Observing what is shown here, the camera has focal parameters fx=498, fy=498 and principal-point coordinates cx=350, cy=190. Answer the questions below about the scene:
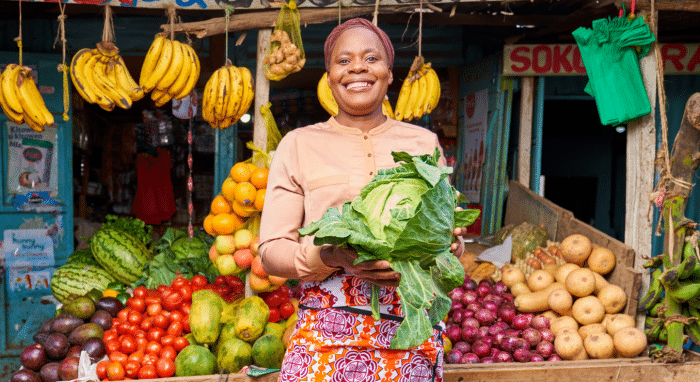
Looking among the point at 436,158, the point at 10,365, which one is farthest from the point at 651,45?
the point at 10,365

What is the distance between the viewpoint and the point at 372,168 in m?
1.71

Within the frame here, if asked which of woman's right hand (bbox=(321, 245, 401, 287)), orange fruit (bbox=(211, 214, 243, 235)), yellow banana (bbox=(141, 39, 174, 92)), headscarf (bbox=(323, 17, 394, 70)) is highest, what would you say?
yellow banana (bbox=(141, 39, 174, 92))

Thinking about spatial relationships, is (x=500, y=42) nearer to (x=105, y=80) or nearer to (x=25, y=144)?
(x=105, y=80)

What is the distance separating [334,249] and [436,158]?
44cm

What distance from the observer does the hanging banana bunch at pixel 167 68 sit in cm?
306

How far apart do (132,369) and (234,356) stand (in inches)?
22.2

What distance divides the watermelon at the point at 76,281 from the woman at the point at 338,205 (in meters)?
2.95

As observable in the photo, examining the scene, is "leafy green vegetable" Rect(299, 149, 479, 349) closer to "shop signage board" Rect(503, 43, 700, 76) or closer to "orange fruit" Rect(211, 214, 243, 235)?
"orange fruit" Rect(211, 214, 243, 235)

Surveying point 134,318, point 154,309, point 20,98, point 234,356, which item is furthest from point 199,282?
point 20,98

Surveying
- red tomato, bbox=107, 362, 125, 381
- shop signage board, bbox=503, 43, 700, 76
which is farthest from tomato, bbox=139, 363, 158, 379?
shop signage board, bbox=503, 43, 700, 76

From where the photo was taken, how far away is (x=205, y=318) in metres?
2.90

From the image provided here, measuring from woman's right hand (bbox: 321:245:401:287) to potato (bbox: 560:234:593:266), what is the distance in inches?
109

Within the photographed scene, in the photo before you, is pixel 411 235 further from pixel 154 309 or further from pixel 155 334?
pixel 154 309

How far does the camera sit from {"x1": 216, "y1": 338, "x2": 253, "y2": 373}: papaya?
2.76m
